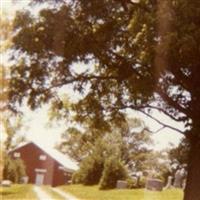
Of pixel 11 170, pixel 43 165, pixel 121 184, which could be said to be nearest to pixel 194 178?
pixel 121 184

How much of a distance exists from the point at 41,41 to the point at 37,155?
66826 mm

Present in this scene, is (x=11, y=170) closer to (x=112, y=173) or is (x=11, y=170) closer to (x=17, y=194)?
(x=112, y=173)

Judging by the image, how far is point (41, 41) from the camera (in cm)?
1598

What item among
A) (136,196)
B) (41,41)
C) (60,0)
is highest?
(60,0)

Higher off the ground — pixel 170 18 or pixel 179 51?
pixel 170 18

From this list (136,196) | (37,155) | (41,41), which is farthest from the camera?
(37,155)

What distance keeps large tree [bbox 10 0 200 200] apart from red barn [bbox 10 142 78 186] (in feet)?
200

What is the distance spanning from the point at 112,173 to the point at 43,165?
132 feet

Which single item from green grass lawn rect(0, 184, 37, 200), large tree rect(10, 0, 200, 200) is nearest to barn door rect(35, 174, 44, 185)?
green grass lawn rect(0, 184, 37, 200)

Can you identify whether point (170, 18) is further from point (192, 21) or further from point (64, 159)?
point (64, 159)

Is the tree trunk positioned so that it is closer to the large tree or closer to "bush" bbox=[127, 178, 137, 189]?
the large tree

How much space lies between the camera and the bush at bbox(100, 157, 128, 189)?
4056 cm

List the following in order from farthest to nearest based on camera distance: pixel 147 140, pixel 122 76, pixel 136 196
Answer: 1. pixel 147 140
2. pixel 136 196
3. pixel 122 76

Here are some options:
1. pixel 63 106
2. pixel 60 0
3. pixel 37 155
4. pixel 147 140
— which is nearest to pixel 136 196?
pixel 63 106
